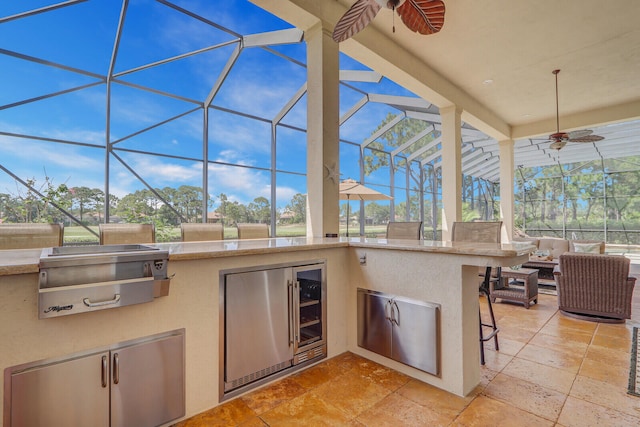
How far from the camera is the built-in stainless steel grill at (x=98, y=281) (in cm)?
128

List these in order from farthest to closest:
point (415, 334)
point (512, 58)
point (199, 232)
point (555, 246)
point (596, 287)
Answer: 1. point (555, 246)
2. point (512, 58)
3. point (596, 287)
4. point (199, 232)
5. point (415, 334)

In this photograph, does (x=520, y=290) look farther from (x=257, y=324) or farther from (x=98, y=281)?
(x=98, y=281)

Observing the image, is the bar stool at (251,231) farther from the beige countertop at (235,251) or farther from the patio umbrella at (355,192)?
the patio umbrella at (355,192)

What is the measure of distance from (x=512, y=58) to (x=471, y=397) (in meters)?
4.80

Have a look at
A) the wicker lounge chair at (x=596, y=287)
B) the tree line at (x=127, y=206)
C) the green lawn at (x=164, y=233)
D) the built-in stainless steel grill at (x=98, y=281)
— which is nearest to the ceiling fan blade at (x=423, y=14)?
the built-in stainless steel grill at (x=98, y=281)

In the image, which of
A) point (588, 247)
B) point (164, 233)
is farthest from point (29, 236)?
point (588, 247)

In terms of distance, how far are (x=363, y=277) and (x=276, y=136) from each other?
438 cm

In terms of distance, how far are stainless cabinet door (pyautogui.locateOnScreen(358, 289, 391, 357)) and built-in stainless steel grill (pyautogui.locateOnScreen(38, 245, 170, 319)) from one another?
155 cm

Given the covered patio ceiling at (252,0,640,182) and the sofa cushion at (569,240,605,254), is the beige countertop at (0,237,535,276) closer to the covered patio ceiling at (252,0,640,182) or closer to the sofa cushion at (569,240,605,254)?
the covered patio ceiling at (252,0,640,182)

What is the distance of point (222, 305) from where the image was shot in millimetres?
1901

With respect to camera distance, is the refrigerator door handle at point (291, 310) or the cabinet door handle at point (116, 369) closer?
the cabinet door handle at point (116, 369)

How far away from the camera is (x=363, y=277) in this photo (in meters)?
2.58

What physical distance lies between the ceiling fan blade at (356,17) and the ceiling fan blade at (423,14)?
23 centimetres

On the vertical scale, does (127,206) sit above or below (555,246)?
above
